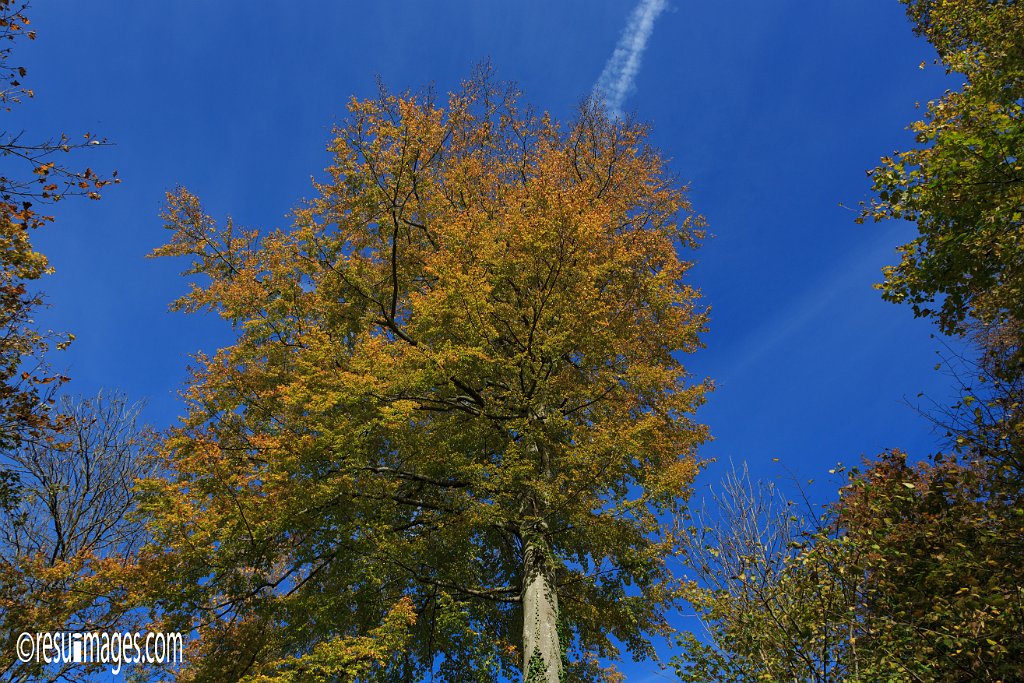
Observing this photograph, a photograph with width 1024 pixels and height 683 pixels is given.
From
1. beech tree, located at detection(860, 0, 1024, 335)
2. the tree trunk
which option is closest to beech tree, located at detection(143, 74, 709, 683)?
the tree trunk

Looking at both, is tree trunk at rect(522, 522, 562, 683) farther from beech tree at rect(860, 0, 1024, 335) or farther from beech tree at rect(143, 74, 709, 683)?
beech tree at rect(860, 0, 1024, 335)

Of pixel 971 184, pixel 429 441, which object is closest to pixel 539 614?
pixel 429 441

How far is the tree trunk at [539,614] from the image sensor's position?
1046 cm

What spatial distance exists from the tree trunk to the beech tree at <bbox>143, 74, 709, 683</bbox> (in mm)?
45

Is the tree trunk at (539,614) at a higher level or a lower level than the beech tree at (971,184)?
lower

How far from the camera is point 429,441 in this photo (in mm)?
12523

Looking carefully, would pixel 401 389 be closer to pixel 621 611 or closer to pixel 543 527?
pixel 543 527

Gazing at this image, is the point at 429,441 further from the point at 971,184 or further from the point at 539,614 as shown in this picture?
the point at 971,184

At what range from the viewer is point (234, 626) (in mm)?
11617

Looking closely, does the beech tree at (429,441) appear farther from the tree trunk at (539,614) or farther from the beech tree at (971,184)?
the beech tree at (971,184)

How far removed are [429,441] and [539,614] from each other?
154 inches

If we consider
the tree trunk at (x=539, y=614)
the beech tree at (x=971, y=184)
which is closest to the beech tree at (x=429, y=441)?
the tree trunk at (x=539, y=614)

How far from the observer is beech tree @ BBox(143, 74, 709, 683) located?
11102mm

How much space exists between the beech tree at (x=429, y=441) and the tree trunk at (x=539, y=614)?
1.8 inches
